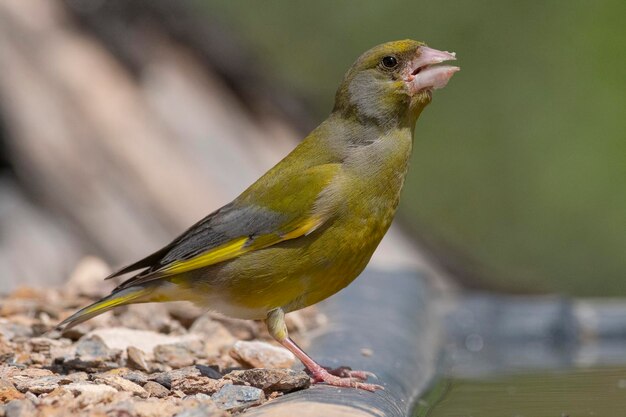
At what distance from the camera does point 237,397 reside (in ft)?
12.4

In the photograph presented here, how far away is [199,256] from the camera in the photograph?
466cm

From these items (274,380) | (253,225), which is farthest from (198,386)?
(253,225)

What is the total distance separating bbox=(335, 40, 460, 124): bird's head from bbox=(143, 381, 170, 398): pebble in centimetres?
138

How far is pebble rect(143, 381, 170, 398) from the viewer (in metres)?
3.88

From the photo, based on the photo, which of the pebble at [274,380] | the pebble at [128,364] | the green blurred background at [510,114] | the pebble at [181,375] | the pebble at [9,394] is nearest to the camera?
the pebble at [128,364]

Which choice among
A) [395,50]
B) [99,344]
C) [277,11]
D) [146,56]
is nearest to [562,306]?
[395,50]

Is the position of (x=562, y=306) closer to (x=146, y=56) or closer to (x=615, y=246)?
(x=146, y=56)

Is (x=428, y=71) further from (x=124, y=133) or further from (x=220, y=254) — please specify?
(x=124, y=133)

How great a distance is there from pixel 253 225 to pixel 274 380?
0.92m

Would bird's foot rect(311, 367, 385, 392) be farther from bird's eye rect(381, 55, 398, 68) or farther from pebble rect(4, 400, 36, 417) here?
bird's eye rect(381, 55, 398, 68)

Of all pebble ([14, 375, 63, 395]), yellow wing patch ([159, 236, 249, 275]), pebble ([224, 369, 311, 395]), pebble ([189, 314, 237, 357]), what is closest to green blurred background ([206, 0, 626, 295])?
pebble ([189, 314, 237, 357])

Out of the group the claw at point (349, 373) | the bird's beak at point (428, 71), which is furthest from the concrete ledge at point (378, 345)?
the bird's beak at point (428, 71)

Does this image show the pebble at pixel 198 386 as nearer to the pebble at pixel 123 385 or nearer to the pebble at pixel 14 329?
the pebble at pixel 123 385

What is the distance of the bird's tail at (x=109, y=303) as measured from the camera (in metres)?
4.59
